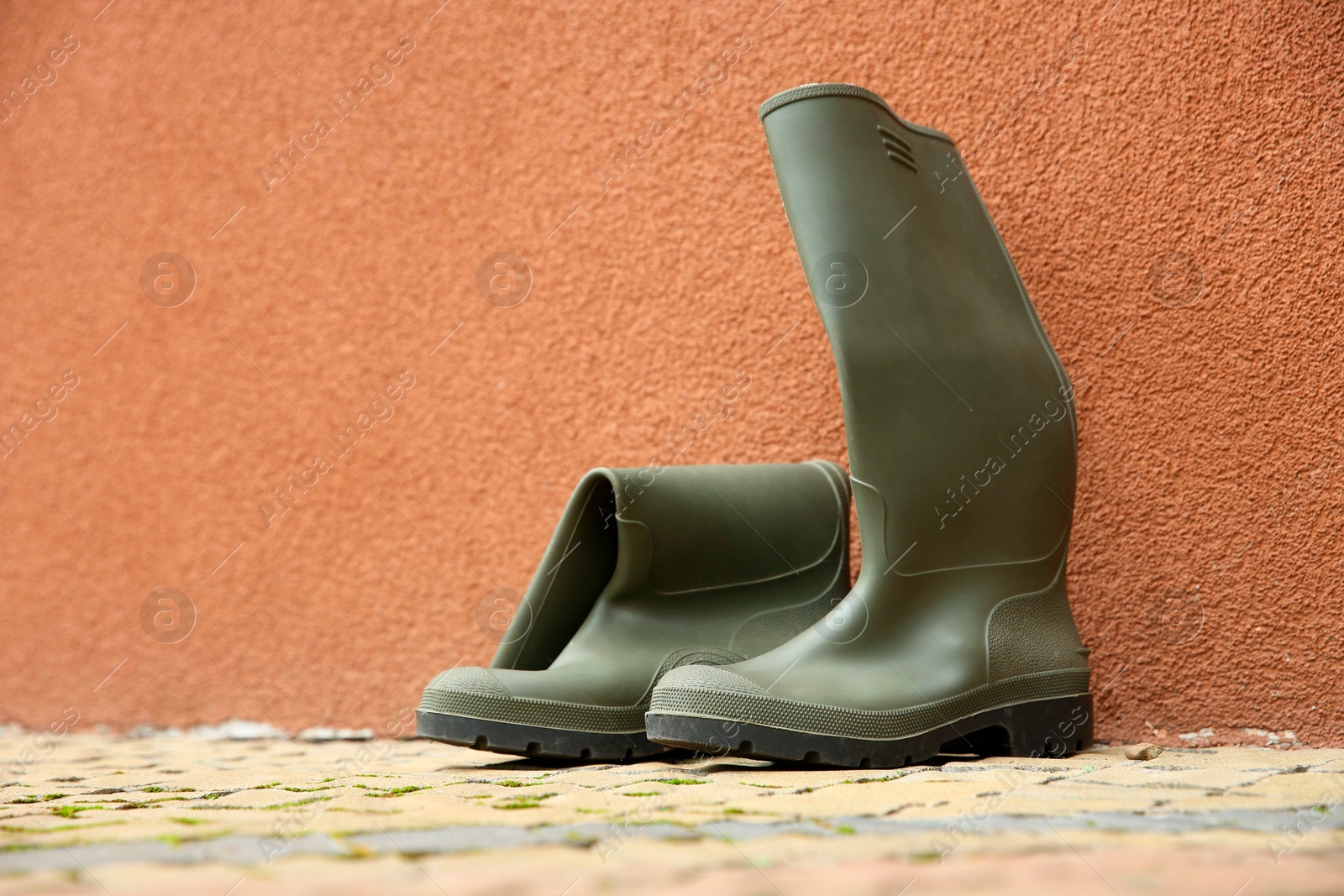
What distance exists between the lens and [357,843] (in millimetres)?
748

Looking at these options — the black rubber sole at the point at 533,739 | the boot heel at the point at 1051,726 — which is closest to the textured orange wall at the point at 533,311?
the boot heel at the point at 1051,726

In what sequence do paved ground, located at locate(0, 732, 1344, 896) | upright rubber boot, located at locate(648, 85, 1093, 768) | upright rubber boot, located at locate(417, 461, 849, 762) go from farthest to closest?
upright rubber boot, located at locate(417, 461, 849, 762), upright rubber boot, located at locate(648, 85, 1093, 768), paved ground, located at locate(0, 732, 1344, 896)

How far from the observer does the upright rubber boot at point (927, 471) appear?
1.21m

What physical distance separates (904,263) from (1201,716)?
27.5 inches

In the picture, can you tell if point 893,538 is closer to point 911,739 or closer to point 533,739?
point 911,739

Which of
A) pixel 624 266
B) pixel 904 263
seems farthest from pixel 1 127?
pixel 904 263

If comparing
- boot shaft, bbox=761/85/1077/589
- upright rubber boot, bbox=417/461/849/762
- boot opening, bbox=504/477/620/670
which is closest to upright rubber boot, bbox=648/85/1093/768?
boot shaft, bbox=761/85/1077/589

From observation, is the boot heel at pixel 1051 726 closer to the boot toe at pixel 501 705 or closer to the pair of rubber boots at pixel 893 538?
the pair of rubber boots at pixel 893 538

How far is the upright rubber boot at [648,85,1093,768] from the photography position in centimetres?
121

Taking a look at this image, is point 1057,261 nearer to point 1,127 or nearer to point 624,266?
point 624,266

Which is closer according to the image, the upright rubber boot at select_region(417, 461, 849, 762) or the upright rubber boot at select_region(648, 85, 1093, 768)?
the upright rubber boot at select_region(648, 85, 1093, 768)

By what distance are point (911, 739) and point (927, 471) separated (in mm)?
295

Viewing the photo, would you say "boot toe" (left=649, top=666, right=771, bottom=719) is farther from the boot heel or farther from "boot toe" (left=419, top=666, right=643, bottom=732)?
the boot heel

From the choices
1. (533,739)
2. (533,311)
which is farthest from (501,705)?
(533,311)
